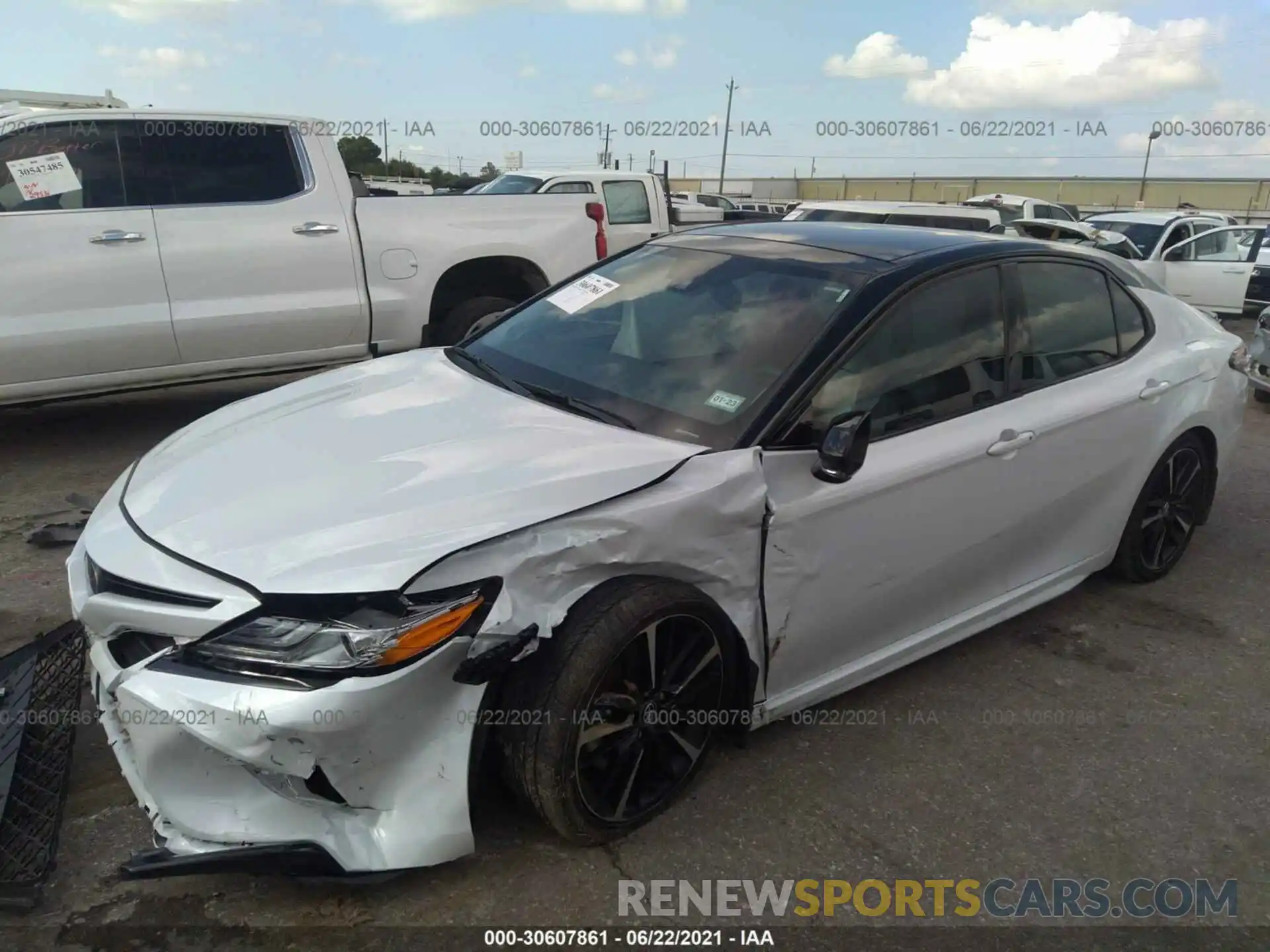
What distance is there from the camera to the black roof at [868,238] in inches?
132

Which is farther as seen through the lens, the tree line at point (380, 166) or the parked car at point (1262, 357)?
the tree line at point (380, 166)

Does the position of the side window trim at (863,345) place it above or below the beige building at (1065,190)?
above

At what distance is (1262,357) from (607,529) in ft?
24.9

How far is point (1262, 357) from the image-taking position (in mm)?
7828

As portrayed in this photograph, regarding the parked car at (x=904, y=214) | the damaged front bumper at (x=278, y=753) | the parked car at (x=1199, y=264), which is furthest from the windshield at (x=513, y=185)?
the damaged front bumper at (x=278, y=753)

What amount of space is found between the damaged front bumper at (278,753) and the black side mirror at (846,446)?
1111 millimetres

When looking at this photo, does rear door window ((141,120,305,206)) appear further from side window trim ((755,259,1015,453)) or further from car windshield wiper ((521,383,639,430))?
side window trim ((755,259,1015,453))

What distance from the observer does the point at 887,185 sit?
188 ft

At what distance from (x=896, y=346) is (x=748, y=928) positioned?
177 cm

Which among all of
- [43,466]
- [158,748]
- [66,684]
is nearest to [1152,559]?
[158,748]

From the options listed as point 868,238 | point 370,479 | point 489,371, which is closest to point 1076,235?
point 868,238

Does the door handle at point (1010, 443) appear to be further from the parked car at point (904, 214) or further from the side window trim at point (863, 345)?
the parked car at point (904, 214)

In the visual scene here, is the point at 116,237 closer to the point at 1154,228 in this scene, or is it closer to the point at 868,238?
the point at 868,238

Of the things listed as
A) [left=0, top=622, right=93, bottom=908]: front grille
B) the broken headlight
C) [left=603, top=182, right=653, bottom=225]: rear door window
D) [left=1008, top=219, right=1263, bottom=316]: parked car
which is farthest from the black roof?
[left=1008, top=219, right=1263, bottom=316]: parked car
